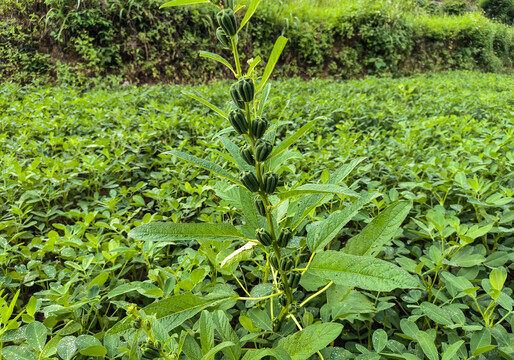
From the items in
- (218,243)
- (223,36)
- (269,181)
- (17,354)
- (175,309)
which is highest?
(223,36)

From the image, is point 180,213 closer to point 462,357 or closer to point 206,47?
point 462,357

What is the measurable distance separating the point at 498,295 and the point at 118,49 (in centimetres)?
720

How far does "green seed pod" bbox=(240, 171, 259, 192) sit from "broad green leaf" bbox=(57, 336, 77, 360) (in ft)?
2.19

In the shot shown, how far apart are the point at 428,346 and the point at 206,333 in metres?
0.58

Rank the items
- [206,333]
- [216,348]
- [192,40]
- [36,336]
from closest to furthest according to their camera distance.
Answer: [216,348] → [206,333] → [36,336] → [192,40]

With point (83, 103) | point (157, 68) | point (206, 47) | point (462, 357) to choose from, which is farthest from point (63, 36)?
point (462, 357)

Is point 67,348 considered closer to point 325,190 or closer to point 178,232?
point 178,232

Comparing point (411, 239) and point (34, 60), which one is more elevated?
point (411, 239)

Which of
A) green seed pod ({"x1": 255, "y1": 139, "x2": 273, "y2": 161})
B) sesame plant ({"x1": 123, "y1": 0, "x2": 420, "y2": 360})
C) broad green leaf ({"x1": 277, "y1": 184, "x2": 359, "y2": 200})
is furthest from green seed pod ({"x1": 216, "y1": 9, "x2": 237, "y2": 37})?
broad green leaf ({"x1": 277, "y1": 184, "x2": 359, "y2": 200})

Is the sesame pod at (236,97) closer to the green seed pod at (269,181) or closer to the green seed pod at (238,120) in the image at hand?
the green seed pod at (238,120)

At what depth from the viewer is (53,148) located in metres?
2.41

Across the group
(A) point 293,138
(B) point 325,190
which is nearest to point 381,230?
(B) point 325,190

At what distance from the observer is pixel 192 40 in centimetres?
706

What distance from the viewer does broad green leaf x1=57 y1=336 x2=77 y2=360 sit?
2.77ft
